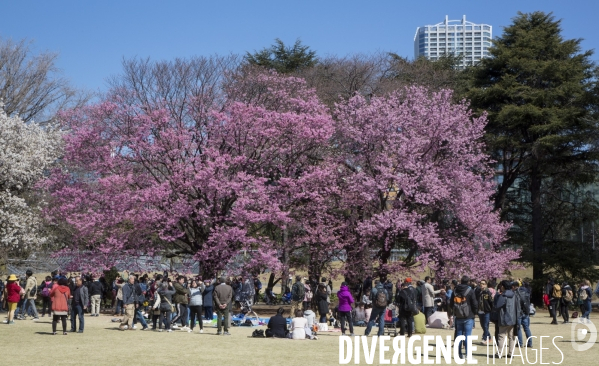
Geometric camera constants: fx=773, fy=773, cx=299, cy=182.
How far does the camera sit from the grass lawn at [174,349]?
51.1 feet

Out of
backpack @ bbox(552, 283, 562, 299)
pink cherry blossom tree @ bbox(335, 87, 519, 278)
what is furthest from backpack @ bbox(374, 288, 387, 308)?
pink cherry blossom tree @ bbox(335, 87, 519, 278)

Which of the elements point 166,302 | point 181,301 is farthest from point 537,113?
point 166,302

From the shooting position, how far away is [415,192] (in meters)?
33.7

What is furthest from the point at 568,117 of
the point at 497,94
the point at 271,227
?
the point at 271,227

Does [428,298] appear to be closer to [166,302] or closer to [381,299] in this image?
[381,299]

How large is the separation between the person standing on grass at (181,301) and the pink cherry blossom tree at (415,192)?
A: 1076 cm

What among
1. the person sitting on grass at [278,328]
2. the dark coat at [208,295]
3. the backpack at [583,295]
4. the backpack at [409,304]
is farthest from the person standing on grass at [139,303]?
the backpack at [583,295]

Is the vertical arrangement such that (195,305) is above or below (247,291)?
below

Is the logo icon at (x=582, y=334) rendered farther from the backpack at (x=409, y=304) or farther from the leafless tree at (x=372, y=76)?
the leafless tree at (x=372, y=76)

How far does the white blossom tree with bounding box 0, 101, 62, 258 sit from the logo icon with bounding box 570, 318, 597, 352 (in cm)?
2109

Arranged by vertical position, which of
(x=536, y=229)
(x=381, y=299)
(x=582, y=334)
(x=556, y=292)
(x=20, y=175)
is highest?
(x=20, y=175)

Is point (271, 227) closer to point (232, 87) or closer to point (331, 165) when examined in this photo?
point (331, 165)

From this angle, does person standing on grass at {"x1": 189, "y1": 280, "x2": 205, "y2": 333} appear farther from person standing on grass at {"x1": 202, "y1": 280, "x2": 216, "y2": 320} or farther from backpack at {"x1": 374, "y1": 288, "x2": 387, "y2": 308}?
backpack at {"x1": 374, "y1": 288, "x2": 387, "y2": 308}

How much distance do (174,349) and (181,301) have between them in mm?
6113
